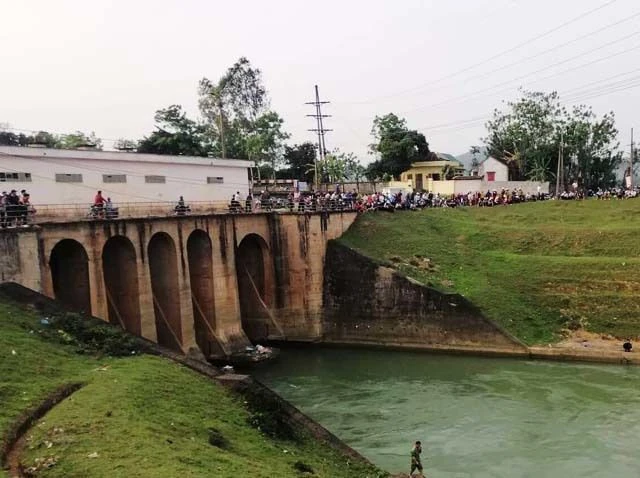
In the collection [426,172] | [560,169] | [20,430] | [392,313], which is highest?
[426,172]

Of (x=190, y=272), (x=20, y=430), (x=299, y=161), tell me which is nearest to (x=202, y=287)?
(x=190, y=272)

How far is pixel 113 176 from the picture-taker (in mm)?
29766

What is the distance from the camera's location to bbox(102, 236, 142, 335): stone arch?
26.3 metres

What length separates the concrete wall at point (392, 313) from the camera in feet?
96.4

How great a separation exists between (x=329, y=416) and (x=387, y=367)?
688 cm

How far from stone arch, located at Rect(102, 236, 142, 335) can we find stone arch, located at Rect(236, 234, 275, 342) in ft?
26.4

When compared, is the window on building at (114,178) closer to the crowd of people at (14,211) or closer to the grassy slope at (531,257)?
the crowd of people at (14,211)

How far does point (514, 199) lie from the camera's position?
161 feet

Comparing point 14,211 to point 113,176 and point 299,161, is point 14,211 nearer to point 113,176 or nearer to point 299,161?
point 113,176

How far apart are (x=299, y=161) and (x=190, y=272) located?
38345 millimetres

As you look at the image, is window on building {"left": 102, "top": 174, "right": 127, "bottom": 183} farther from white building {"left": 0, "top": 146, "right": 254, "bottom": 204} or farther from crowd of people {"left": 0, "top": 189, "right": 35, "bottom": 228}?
crowd of people {"left": 0, "top": 189, "right": 35, "bottom": 228}

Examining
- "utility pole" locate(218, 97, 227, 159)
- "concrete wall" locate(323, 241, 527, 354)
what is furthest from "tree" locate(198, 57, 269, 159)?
"concrete wall" locate(323, 241, 527, 354)

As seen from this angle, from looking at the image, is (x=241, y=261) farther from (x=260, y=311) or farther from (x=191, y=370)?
(x=191, y=370)

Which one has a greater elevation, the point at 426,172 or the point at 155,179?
the point at 426,172
